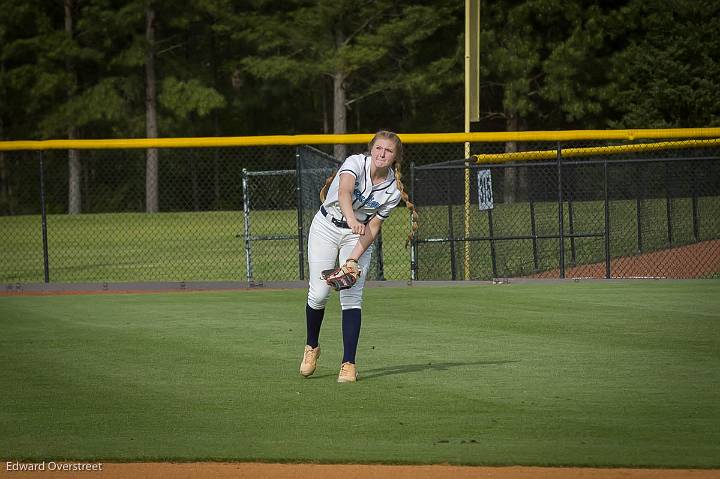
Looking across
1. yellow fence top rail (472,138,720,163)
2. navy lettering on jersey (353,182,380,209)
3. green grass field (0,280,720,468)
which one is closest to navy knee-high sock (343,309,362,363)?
green grass field (0,280,720,468)

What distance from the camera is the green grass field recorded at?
615 cm

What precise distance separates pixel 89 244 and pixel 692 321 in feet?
59.0

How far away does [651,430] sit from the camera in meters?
6.41

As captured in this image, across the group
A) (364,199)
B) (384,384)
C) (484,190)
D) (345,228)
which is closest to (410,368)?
(384,384)

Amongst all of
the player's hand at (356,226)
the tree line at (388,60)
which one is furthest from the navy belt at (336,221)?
the tree line at (388,60)

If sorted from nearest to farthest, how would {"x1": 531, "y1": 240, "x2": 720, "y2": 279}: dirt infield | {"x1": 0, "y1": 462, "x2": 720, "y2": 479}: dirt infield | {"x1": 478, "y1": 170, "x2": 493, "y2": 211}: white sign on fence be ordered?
1. {"x1": 0, "y1": 462, "x2": 720, "y2": 479}: dirt infield
2. {"x1": 478, "y1": 170, "x2": 493, "y2": 211}: white sign on fence
3. {"x1": 531, "y1": 240, "x2": 720, "y2": 279}: dirt infield

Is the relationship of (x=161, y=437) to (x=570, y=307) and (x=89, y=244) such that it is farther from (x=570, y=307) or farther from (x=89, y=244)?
(x=89, y=244)

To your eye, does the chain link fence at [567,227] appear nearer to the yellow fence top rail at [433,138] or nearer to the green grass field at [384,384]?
the yellow fence top rail at [433,138]

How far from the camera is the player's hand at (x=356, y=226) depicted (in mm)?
7613

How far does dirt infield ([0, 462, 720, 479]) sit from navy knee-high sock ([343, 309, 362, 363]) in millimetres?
2247

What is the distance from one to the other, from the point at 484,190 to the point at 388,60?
29481 millimetres

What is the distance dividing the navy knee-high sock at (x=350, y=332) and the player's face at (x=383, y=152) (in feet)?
3.53

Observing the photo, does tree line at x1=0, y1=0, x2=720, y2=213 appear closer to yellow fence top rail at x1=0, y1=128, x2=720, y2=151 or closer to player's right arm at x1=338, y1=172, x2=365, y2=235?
yellow fence top rail at x1=0, y1=128, x2=720, y2=151

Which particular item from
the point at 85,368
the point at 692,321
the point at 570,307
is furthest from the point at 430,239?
the point at 85,368
